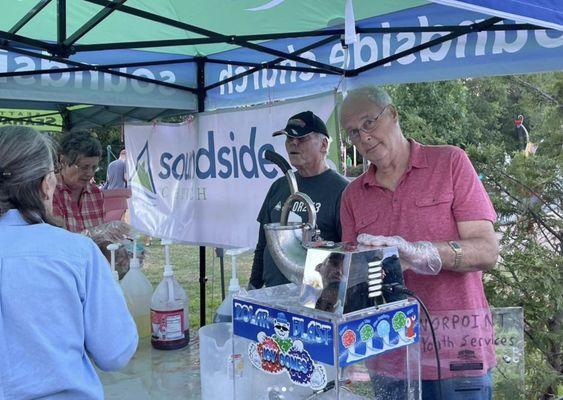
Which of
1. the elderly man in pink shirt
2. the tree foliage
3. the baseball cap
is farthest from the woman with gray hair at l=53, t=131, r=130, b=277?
the tree foliage

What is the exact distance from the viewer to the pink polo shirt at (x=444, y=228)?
1338mm

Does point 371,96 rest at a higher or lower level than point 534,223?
higher

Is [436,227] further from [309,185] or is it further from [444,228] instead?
[309,185]

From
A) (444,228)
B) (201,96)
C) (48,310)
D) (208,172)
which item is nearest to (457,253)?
(444,228)

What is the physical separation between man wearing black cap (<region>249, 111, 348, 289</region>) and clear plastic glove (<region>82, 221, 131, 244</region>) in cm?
78

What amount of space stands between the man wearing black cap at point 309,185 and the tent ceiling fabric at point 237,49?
58 centimetres

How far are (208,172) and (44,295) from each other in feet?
8.43

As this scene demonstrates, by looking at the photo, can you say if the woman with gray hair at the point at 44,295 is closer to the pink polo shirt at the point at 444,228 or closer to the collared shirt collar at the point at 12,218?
the collared shirt collar at the point at 12,218

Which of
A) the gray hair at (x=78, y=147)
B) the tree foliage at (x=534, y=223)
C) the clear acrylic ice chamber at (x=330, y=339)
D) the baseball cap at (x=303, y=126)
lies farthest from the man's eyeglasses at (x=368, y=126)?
the gray hair at (x=78, y=147)

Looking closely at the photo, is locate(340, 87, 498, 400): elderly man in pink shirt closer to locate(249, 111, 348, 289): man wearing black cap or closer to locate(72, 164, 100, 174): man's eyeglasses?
locate(249, 111, 348, 289): man wearing black cap

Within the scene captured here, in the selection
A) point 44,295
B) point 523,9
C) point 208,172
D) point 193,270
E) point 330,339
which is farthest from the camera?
point 193,270

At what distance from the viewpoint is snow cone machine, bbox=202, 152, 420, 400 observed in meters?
0.93

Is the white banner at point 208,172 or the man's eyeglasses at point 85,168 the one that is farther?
the white banner at point 208,172

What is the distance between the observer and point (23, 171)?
108 cm
